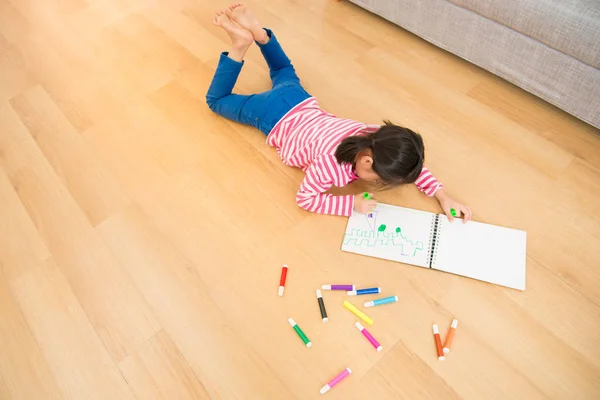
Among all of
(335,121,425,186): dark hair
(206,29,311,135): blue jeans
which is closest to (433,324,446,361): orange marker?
(335,121,425,186): dark hair

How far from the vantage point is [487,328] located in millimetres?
999

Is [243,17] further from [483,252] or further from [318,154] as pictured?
[483,252]

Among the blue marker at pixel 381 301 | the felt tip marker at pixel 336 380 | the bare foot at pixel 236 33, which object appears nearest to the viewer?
the felt tip marker at pixel 336 380

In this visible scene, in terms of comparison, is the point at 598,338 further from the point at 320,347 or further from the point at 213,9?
the point at 213,9

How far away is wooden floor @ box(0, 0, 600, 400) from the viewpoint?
972 millimetres

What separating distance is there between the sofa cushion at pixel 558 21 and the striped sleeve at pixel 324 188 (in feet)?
2.34

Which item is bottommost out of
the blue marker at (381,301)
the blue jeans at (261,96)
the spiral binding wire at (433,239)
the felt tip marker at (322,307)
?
the felt tip marker at (322,307)

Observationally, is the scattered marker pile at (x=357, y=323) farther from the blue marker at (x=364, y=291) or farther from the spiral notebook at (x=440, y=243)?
the spiral notebook at (x=440, y=243)

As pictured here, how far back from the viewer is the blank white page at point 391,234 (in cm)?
111

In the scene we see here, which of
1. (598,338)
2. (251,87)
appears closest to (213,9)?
(251,87)

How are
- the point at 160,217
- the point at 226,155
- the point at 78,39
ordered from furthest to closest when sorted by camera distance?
the point at 78,39
the point at 226,155
the point at 160,217

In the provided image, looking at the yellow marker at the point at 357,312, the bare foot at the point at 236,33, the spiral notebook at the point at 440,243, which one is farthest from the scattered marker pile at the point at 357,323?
the bare foot at the point at 236,33

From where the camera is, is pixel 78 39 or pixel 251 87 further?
pixel 78 39

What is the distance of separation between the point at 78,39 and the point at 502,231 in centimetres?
175
